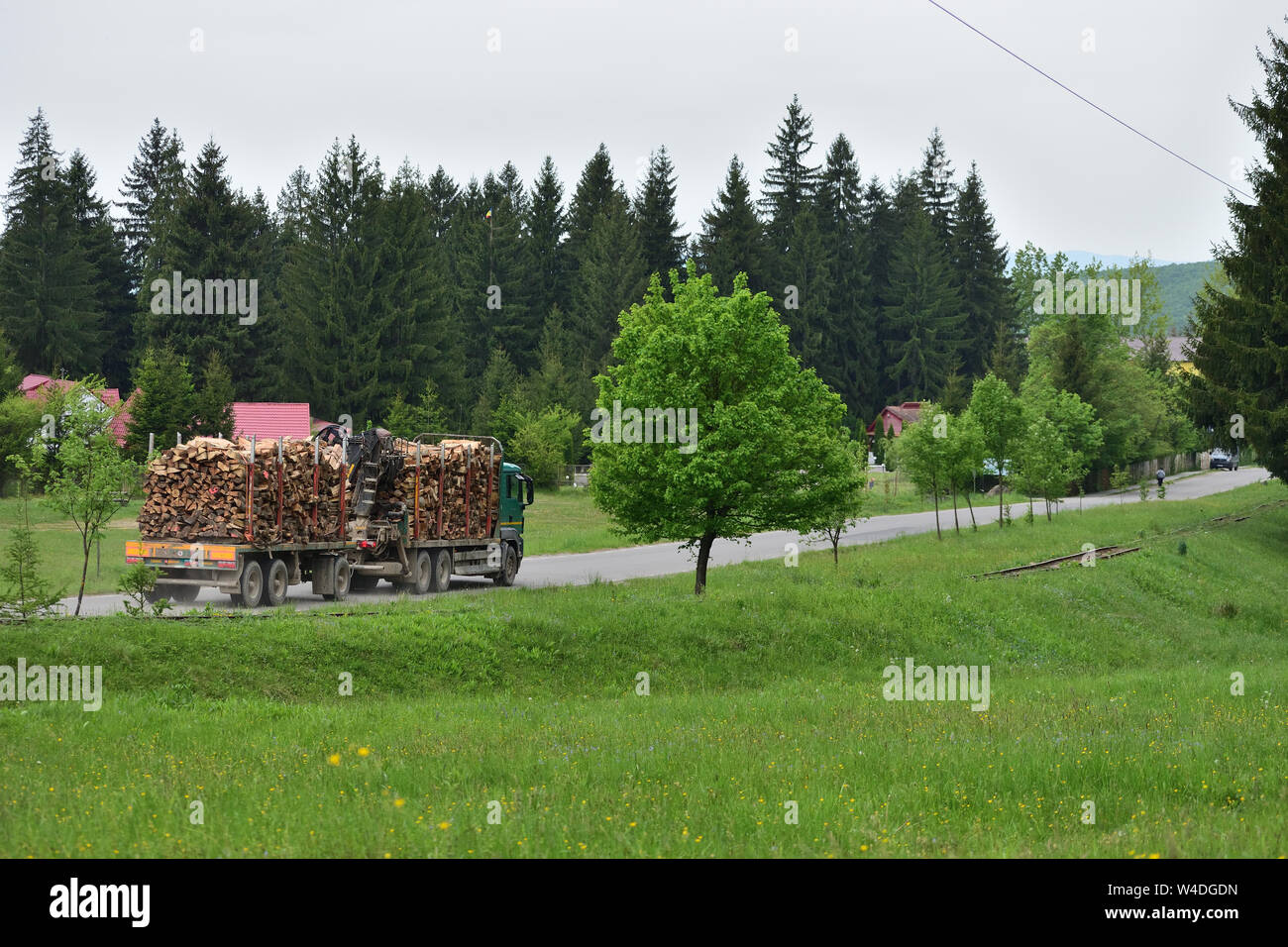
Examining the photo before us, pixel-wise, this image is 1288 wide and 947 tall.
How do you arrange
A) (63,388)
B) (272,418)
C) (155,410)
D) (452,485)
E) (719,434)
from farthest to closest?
(272,418) < (63,388) < (155,410) < (452,485) < (719,434)

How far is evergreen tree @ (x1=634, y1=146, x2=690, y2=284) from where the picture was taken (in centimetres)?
8231

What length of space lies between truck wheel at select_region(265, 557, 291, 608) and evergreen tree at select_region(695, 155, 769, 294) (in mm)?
60060

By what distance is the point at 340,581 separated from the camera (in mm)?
22484

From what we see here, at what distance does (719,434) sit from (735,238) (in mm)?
60538

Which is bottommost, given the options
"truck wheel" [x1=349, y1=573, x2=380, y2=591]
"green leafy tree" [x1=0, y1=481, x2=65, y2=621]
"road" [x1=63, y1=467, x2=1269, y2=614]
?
"road" [x1=63, y1=467, x2=1269, y2=614]

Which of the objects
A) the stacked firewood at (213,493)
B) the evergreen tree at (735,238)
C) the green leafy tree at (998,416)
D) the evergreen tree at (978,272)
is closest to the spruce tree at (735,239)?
the evergreen tree at (735,238)

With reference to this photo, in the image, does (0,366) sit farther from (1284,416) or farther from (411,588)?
(1284,416)

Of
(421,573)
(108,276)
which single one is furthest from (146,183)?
(421,573)

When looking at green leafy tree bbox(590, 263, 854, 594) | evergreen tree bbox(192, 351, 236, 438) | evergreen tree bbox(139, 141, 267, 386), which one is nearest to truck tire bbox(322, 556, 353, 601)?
green leafy tree bbox(590, 263, 854, 594)

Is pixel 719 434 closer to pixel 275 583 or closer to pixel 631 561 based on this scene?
pixel 275 583

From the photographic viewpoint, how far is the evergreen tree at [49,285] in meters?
66.8

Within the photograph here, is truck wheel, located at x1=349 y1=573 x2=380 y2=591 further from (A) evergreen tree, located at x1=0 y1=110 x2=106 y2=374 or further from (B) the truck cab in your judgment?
(A) evergreen tree, located at x1=0 y1=110 x2=106 y2=374

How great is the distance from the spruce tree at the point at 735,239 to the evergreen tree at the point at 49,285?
129 ft

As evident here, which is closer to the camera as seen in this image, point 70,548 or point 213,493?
point 213,493
